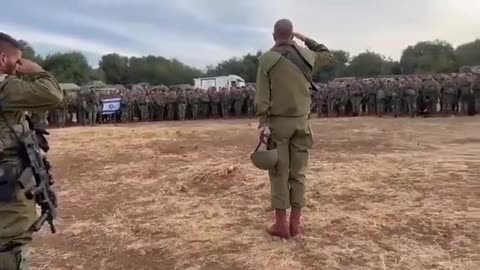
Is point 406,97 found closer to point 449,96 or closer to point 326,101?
point 449,96

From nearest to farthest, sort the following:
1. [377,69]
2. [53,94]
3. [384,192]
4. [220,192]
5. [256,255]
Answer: [53,94], [256,255], [384,192], [220,192], [377,69]

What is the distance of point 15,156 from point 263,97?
Answer: 2.27 m

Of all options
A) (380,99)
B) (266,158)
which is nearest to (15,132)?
(266,158)

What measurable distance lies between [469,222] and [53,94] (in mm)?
3629

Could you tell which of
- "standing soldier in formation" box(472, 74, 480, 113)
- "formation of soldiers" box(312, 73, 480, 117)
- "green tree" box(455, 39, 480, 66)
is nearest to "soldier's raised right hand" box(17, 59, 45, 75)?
"formation of soldiers" box(312, 73, 480, 117)

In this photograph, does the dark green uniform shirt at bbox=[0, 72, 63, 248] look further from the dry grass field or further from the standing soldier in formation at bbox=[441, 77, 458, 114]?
the standing soldier in formation at bbox=[441, 77, 458, 114]

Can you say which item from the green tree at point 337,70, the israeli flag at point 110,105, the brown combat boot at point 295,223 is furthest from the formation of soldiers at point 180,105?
the green tree at point 337,70

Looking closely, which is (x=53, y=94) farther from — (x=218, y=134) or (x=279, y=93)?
(x=218, y=134)

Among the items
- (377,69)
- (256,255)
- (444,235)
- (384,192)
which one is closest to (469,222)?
(444,235)

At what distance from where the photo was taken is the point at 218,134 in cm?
1507

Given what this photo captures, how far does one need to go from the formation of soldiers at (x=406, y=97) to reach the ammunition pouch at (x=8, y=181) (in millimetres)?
19467

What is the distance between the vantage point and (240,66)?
227 ft

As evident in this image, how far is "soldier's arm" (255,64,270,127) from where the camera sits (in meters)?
4.81

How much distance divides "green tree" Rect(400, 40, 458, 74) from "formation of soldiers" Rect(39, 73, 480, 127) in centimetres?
2871
